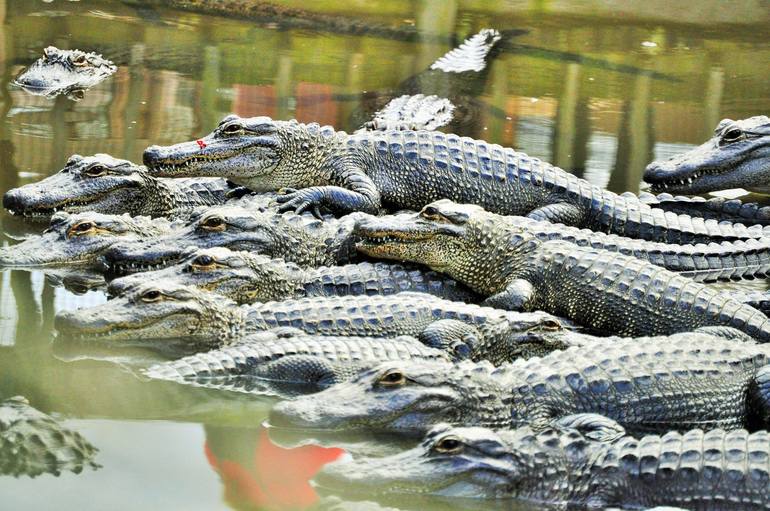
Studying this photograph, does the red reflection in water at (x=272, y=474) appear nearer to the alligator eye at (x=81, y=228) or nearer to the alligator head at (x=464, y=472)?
the alligator head at (x=464, y=472)

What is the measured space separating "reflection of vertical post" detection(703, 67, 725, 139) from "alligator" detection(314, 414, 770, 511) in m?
6.41

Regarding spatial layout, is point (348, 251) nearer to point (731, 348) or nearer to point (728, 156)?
→ point (731, 348)

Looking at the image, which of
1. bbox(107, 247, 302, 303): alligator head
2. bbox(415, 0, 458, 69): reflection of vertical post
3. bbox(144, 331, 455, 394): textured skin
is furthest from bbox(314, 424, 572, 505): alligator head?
bbox(415, 0, 458, 69): reflection of vertical post

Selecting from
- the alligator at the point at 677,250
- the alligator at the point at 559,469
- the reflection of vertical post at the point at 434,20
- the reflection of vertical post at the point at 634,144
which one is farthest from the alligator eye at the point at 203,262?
the reflection of vertical post at the point at 434,20

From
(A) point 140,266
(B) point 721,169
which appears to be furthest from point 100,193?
(B) point 721,169

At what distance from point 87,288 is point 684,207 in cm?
408

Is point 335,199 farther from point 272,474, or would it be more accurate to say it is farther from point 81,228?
point 272,474

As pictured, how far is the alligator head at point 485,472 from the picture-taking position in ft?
13.4

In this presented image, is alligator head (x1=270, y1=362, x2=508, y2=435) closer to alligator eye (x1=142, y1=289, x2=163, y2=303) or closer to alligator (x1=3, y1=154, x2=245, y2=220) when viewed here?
alligator eye (x1=142, y1=289, x2=163, y2=303)

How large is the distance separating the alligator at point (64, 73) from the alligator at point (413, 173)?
356 centimetres

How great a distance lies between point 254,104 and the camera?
10.3 meters

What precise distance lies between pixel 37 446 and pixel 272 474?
34.6 inches

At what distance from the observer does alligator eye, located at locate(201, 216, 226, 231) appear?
623 cm

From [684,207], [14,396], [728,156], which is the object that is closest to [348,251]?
[14,396]
